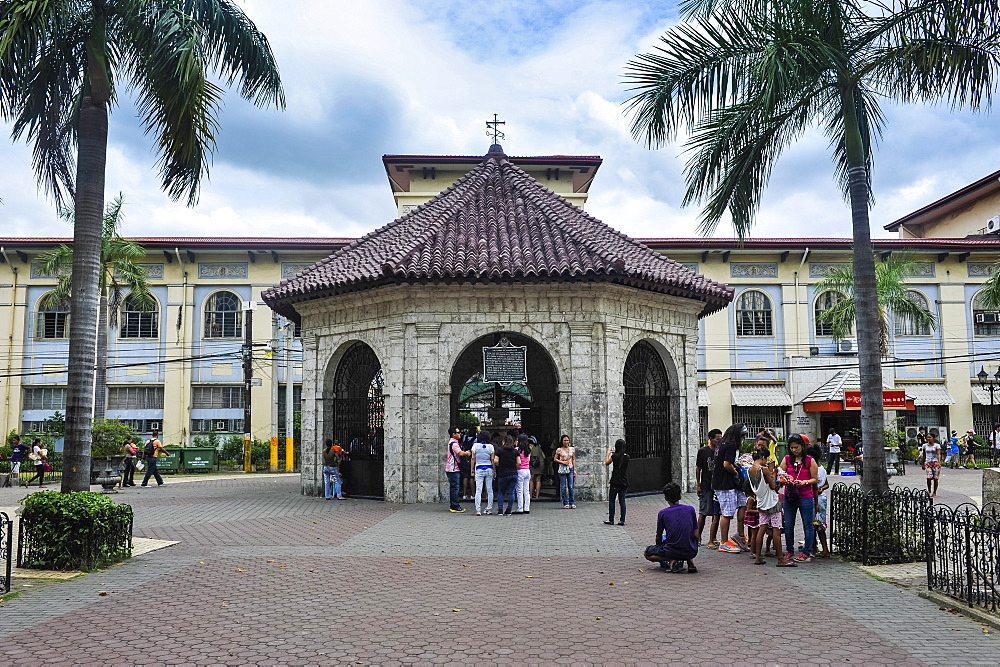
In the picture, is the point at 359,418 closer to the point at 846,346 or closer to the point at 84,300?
the point at 84,300

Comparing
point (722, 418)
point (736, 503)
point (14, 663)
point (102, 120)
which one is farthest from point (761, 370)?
point (14, 663)

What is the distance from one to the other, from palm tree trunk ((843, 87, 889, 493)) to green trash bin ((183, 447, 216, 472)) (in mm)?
28510

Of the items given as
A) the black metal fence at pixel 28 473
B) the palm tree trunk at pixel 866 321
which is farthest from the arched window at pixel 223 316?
the palm tree trunk at pixel 866 321

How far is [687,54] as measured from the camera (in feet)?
39.7

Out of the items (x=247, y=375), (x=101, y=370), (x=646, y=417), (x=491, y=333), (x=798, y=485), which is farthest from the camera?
(x=247, y=375)

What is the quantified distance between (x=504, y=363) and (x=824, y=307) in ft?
89.6

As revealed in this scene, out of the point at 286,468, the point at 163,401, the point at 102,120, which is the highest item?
the point at 102,120

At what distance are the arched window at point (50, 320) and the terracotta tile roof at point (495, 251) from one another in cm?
2350

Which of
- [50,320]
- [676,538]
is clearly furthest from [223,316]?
[676,538]

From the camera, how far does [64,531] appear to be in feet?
32.9

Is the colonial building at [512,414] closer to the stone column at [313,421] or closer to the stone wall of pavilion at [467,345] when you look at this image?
the stone column at [313,421]

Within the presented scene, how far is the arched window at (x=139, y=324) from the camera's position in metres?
39.0

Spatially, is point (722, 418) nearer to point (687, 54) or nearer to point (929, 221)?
point (929, 221)

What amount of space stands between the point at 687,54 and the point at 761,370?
95.7ft
